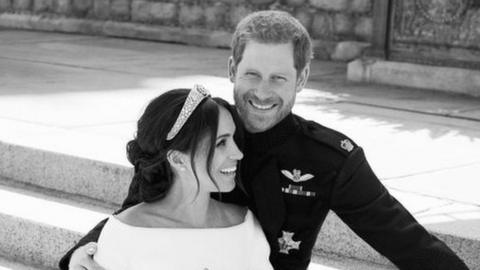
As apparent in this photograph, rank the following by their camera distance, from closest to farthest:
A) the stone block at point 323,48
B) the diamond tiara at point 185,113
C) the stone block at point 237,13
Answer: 1. the diamond tiara at point 185,113
2. the stone block at point 323,48
3. the stone block at point 237,13

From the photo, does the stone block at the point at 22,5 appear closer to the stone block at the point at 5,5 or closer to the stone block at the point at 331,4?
the stone block at the point at 5,5

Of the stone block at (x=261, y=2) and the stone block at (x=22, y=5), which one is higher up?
the stone block at (x=261, y=2)

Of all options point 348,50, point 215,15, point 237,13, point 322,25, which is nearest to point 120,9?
point 215,15

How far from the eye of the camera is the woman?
2.74m

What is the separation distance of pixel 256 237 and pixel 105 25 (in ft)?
27.6

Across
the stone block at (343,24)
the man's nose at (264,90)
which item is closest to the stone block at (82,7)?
the stone block at (343,24)

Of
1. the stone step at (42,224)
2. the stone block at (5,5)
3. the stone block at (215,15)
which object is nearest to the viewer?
the stone step at (42,224)

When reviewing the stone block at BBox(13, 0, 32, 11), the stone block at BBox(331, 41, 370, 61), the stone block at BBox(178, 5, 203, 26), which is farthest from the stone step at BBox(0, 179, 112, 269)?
the stone block at BBox(13, 0, 32, 11)

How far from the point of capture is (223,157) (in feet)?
9.02

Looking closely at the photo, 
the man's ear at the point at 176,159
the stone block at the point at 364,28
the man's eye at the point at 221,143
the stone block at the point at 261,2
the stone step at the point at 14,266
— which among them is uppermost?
the man's eye at the point at 221,143

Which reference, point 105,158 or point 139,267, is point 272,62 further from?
point 105,158

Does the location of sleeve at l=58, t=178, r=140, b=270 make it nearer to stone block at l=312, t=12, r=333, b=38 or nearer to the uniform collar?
the uniform collar

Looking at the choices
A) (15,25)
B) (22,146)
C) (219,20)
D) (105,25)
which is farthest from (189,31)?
(22,146)

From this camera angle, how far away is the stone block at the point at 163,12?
10531mm
